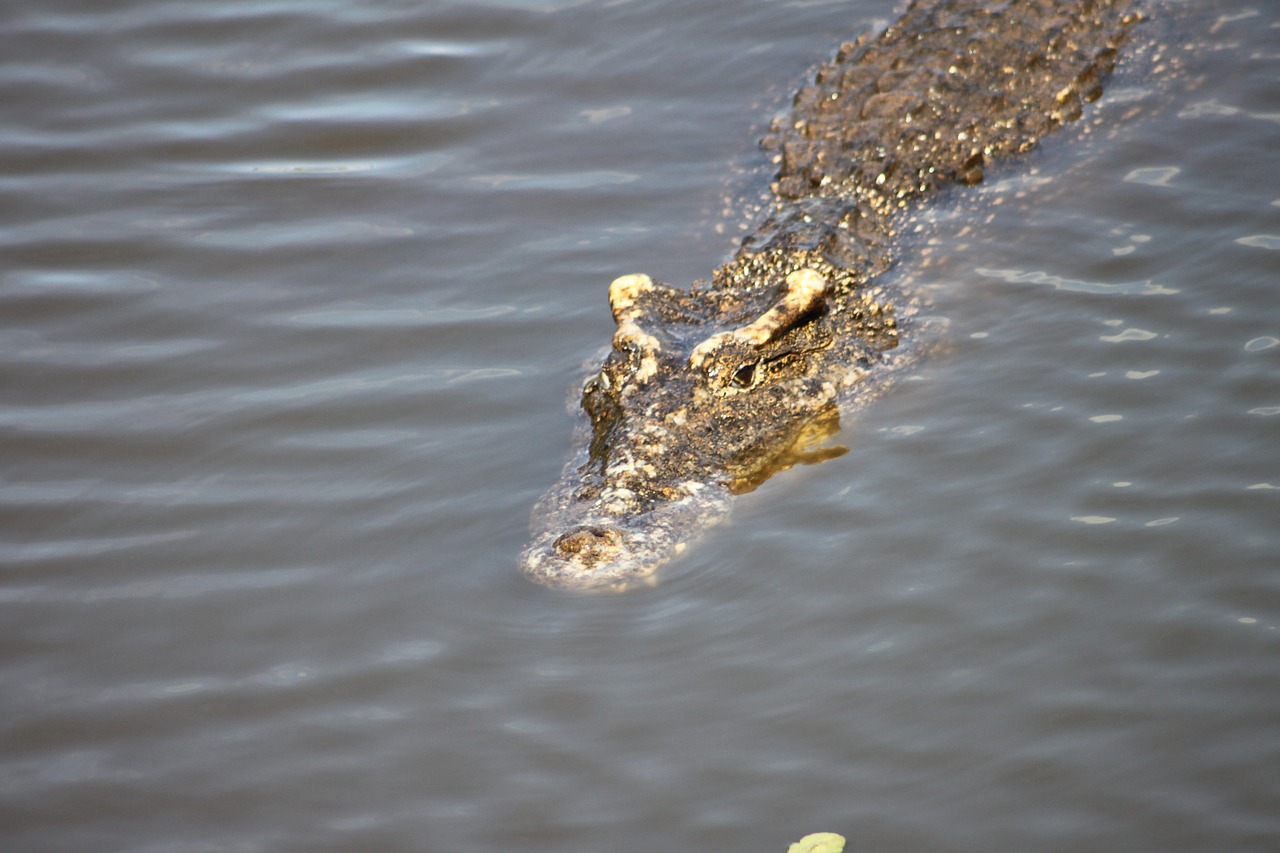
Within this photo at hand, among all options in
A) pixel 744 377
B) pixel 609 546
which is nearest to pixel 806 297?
pixel 744 377

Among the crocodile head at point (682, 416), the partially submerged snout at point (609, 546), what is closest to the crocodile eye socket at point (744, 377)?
the crocodile head at point (682, 416)

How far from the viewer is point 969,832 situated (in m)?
3.00

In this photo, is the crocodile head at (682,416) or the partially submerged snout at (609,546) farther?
the crocodile head at (682,416)

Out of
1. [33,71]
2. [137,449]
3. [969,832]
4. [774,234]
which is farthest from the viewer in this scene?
[33,71]

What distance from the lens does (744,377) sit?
195 inches

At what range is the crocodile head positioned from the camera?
402 centimetres

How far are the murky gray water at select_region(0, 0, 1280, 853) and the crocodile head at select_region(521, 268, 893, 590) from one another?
0.18m

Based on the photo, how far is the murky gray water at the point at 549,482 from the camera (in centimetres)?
326

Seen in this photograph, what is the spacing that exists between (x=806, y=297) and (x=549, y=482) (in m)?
1.52

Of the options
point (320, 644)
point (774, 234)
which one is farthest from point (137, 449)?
point (774, 234)

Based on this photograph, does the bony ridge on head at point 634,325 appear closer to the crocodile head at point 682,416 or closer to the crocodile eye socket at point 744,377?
the crocodile head at point 682,416

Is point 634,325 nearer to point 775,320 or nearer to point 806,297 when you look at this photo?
point 775,320

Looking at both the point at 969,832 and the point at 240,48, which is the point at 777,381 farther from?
the point at 240,48

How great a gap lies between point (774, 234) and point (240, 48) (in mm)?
4861
